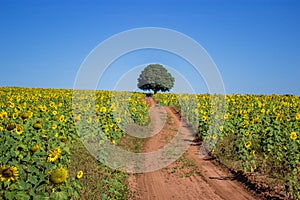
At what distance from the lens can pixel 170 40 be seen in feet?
43.4

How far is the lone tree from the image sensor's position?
7112 centimetres

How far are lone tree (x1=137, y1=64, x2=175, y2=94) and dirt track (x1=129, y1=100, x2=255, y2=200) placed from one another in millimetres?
59044

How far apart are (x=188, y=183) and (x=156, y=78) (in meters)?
62.0

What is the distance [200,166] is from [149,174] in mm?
1948

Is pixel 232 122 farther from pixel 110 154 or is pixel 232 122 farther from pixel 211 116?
pixel 110 154

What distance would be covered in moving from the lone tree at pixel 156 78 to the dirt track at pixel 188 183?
59044mm

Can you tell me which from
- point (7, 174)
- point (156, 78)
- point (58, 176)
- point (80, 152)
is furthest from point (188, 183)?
point (156, 78)

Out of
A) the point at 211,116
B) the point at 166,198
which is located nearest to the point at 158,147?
the point at 211,116

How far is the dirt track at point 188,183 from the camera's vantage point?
858cm

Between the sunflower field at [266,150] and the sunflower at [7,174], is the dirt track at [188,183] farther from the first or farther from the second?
the sunflower at [7,174]

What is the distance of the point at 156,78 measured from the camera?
71.2 metres

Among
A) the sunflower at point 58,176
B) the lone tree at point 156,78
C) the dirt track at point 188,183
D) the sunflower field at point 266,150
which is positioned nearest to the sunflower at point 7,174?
the sunflower at point 58,176

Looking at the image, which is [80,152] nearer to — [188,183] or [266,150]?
[188,183]

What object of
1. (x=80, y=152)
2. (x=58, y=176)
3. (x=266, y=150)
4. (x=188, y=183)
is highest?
(x=266, y=150)
